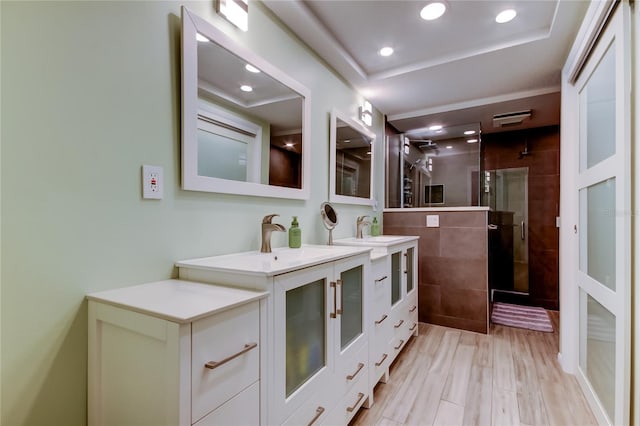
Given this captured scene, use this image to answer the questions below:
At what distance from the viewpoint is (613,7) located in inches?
55.3

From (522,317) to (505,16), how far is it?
9.80ft

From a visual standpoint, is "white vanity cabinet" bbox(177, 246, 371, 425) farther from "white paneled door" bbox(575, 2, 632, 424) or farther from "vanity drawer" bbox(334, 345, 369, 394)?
"white paneled door" bbox(575, 2, 632, 424)

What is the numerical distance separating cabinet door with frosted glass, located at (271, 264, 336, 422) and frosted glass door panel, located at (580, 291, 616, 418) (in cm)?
135

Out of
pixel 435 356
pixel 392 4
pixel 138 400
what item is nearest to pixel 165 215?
pixel 138 400

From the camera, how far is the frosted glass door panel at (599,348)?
4.79 ft

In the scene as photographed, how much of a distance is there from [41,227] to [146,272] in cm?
35

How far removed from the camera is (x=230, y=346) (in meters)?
0.87

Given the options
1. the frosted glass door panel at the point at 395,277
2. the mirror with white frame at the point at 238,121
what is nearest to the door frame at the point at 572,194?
the frosted glass door panel at the point at 395,277

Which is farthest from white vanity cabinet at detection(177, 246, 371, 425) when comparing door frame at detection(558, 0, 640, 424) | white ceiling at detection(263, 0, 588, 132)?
white ceiling at detection(263, 0, 588, 132)

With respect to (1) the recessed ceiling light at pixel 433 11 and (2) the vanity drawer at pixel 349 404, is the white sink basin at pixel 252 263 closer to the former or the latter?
(2) the vanity drawer at pixel 349 404

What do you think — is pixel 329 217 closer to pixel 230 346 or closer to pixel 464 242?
pixel 230 346

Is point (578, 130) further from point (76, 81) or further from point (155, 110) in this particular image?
point (76, 81)

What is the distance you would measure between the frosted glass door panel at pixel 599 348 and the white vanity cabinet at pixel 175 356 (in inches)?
65.7

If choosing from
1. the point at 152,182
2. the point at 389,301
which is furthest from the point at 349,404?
the point at 152,182
